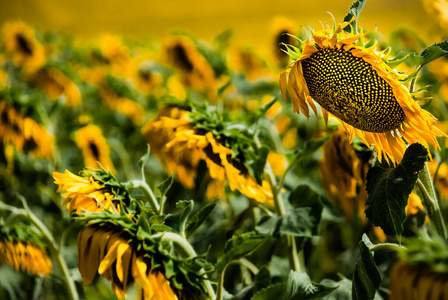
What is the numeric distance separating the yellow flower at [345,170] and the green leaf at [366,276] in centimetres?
24

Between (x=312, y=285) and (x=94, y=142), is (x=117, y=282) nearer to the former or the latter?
(x=312, y=285)

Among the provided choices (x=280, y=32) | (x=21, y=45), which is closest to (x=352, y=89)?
(x=280, y=32)

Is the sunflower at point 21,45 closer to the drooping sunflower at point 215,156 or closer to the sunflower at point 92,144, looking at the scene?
the sunflower at point 92,144

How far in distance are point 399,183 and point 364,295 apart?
143mm

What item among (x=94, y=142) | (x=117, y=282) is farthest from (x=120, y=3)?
(x=117, y=282)

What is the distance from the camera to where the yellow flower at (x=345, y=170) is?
84 cm

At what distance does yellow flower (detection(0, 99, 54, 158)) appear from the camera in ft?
4.73

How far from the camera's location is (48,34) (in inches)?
136

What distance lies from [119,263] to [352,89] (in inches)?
14.3

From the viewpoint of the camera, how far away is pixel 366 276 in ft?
1.97

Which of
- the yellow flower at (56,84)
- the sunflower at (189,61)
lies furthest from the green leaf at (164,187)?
the yellow flower at (56,84)

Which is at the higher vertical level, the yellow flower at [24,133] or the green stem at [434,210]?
the yellow flower at [24,133]

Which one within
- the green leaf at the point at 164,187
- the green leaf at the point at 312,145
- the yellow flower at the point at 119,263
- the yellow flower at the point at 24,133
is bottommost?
the yellow flower at the point at 119,263

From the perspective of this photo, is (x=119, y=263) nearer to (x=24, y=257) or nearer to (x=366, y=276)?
(x=366, y=276)
